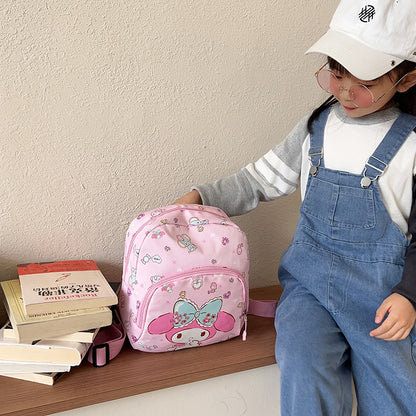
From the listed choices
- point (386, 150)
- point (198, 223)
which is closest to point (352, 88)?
point (386, 150)

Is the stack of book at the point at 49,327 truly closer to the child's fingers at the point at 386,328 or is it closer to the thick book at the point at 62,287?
the thick book at the point at 62,287

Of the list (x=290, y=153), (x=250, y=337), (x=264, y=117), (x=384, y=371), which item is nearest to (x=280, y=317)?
(x=250, y=337)

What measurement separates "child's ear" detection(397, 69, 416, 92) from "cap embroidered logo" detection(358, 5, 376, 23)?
119 millimetres

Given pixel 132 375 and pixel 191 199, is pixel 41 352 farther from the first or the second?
pixel 191 199

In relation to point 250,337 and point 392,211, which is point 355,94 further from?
point 250,337

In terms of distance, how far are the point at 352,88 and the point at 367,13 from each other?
12 centimetres

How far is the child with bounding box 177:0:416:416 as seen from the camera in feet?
2.43

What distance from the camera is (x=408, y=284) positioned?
0.76 m

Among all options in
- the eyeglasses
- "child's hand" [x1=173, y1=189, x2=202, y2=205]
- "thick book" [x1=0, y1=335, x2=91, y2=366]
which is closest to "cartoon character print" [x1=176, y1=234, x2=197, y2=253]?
"child's hand" [x1=173, y1=189, x2=202, y2=205]

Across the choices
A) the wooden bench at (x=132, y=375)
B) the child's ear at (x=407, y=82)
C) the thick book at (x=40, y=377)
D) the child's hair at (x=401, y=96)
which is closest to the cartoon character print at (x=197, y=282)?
the wooden bench at (x=132, y=375)

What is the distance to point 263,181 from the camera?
0.96 m

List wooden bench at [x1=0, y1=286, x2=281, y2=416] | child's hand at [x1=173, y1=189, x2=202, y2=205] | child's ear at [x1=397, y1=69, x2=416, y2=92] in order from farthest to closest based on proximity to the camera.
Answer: child's hand at [x1=173, y1=189, x2=202, y2=205] → child's ear at [x1=397, y1=69, x2=416, y2=92] → wooden bench at [x1=0, y1=286, x2=281, y2=416]

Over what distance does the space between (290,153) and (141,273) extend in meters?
0.38

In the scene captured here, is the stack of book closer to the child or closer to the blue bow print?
the blue bow print
